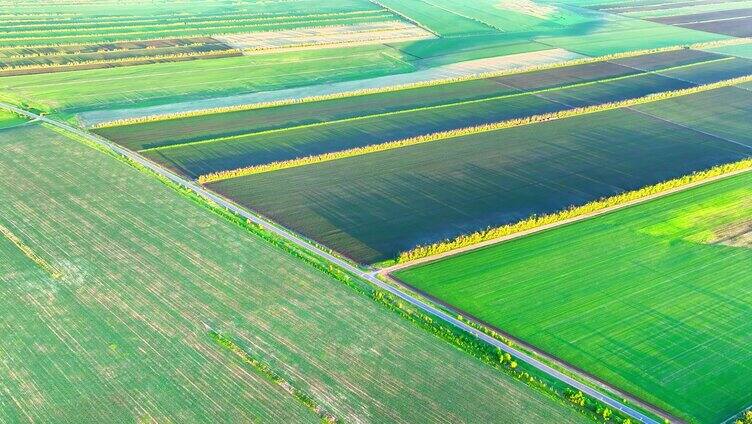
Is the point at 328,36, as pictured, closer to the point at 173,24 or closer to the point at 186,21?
the point at 186,21

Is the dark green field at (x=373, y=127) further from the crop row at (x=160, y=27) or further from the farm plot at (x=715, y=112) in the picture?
the crop row at (x=160, y=27)

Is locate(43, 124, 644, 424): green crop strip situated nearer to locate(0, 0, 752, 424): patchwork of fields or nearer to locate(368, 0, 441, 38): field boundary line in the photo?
locate(0, 0, 752, 424): patchwork of fields

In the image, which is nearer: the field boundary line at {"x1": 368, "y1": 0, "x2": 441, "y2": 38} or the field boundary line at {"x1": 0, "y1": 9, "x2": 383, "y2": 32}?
Result: the field boundary line at {"x1": 0, "y1": 9, "x2": 383, "y2": 32}

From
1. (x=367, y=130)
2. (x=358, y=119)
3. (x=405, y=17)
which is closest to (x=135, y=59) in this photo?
(x=358, y=119)

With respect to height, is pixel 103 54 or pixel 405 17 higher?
pixel 405 17

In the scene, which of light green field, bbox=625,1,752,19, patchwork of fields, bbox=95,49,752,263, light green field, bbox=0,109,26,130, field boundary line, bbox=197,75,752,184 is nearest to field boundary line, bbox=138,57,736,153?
patchwork of fields, bbox=95,49,752,263

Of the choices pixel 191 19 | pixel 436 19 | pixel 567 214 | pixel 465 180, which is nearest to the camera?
pixel 567 214

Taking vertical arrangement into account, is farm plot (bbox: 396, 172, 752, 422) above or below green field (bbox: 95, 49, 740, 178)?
below
